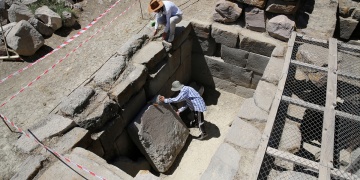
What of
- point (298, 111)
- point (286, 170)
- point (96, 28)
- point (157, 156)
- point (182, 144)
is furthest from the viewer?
point (96, 28)

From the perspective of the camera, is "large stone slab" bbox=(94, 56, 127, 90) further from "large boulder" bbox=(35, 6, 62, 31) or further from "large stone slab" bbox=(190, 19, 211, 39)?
"large boulder" bbox=(35, 6, 62, 31)

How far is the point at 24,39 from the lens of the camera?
7254 mm

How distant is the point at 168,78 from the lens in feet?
23.2

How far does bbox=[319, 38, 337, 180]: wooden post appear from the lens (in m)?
3.80

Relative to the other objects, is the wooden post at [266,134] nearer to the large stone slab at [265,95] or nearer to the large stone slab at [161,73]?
the large stone slab at [265,95]

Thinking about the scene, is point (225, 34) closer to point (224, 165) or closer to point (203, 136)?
point (203, 136)

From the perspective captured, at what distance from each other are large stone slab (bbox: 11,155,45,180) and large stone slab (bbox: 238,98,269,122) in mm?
3126

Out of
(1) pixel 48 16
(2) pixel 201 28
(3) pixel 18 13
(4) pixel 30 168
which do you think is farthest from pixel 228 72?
(3) pixel 18 13

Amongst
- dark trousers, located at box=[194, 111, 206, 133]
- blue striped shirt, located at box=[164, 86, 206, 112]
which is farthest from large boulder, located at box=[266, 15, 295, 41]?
dark trousers, located at box=[194, 111, 206, 133]

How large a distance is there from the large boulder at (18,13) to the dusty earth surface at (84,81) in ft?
2.87

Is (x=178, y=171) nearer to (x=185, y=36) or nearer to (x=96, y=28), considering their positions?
(x=185, y=36)

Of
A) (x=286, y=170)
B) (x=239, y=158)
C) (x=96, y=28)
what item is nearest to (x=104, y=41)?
(x=96, y=28)

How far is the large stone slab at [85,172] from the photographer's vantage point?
441 centimetres

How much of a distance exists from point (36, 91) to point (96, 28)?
8.77 ft
